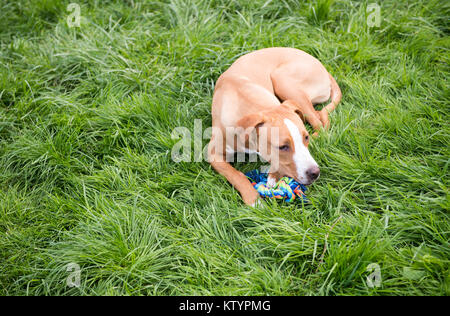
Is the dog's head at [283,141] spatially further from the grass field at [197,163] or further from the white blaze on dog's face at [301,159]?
the grass field at [197,163]

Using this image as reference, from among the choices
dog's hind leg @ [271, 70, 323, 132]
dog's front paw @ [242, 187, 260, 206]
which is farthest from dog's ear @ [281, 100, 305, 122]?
dog's front paw @ [242, 187, 260, 206]

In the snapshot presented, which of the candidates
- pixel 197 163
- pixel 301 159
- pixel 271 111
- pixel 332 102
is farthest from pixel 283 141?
pixel 332 102

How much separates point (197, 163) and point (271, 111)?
84cm

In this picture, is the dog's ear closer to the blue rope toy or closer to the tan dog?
the tan dog

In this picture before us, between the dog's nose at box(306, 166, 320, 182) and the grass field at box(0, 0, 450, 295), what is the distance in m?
0.20

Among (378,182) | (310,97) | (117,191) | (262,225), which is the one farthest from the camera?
(310,97)

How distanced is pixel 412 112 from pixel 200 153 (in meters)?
2.07

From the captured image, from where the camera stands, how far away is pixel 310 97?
3875mm

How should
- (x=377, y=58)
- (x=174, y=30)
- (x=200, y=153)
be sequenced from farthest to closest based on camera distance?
(x=174, y=30) → (x=377, y=58) → (x=200, y=153)

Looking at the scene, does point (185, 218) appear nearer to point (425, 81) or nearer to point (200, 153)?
point (200, 153)

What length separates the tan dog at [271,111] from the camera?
9.99ft

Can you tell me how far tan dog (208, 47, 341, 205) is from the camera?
304 cm

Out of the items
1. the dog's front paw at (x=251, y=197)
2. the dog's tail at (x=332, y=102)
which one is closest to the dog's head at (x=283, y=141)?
the dog's front paw at (x=251, y=197)

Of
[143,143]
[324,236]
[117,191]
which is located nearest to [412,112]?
[324,236]
